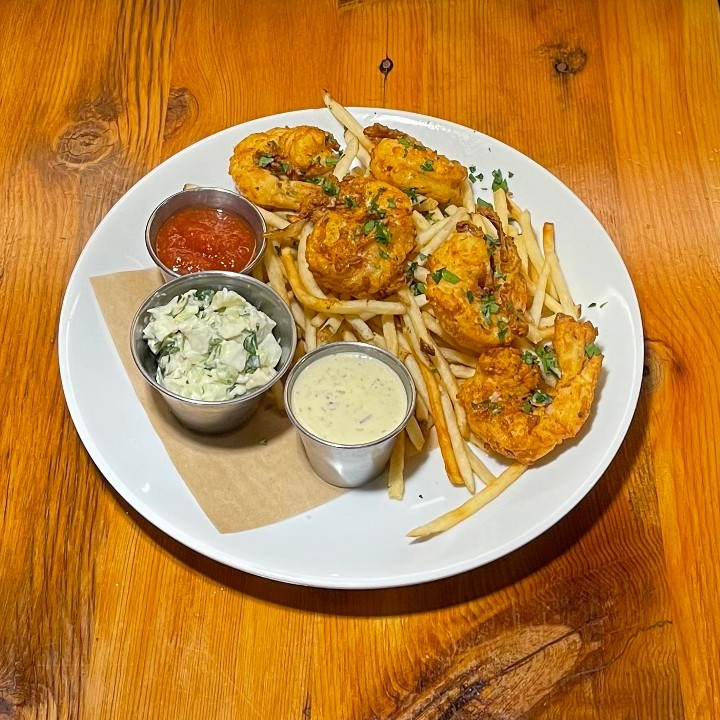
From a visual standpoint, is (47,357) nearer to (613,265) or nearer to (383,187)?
(383,187)

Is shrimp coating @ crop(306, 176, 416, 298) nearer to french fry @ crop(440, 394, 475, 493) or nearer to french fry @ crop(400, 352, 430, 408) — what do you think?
french fry @ crop(400, 352, 430, 408)

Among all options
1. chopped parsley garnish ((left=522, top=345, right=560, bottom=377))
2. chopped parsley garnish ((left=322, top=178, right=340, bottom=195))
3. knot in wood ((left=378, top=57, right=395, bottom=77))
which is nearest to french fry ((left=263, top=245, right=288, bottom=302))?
chopped parsley garnish ((left=322, top=178, right=340, bottom=195))

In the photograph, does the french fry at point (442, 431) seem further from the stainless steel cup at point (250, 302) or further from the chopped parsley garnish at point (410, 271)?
the stainless steel cup at point (250, 302)

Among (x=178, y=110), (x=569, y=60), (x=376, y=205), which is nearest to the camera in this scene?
(x=376, y=205)

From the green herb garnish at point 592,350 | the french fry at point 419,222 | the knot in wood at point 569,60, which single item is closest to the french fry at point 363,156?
the french fry at point 419,222

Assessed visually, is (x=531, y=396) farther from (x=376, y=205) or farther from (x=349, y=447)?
(x=376, y=205)

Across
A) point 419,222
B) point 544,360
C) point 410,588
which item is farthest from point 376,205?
point 410,588
